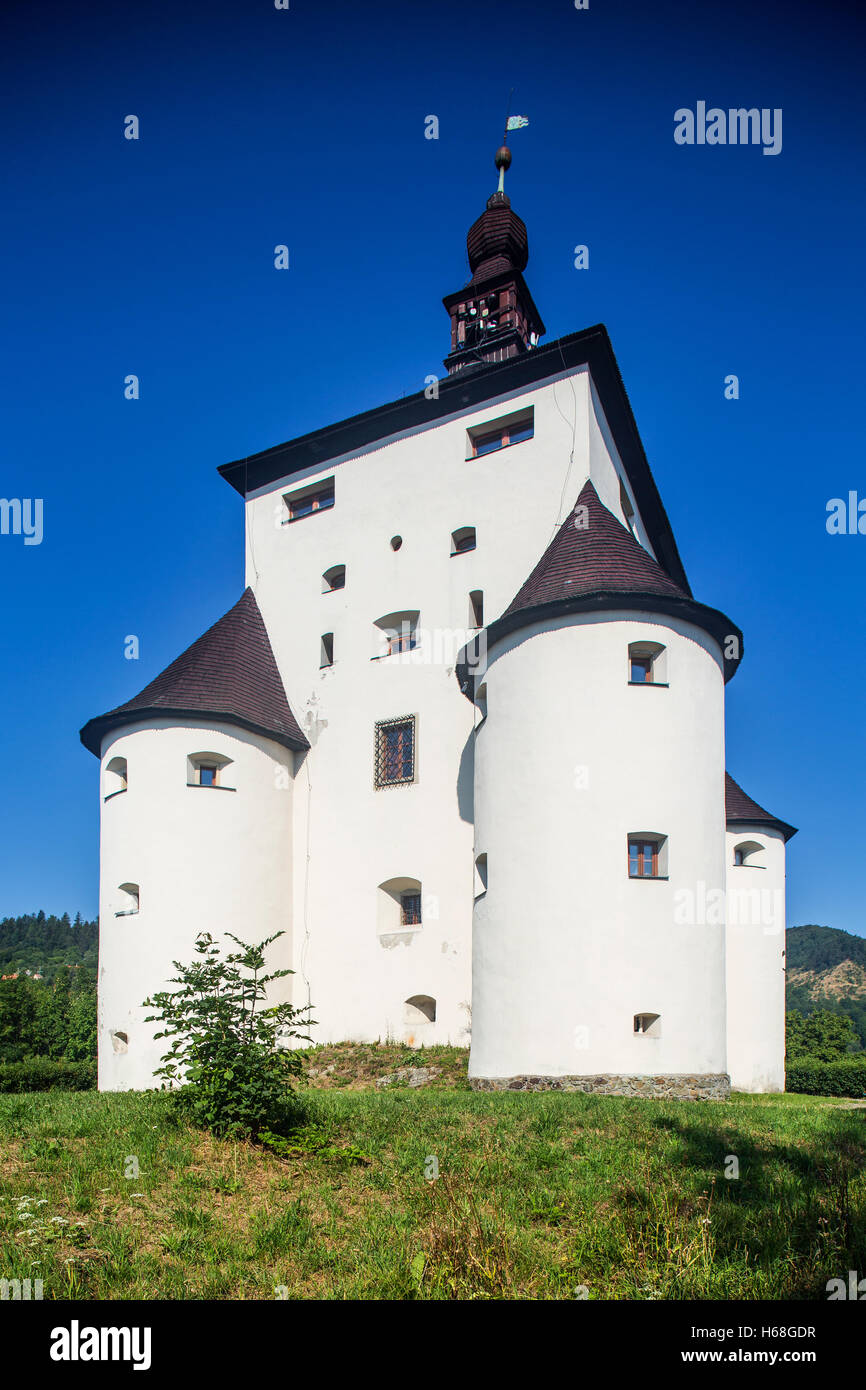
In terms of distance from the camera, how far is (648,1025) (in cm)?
1698

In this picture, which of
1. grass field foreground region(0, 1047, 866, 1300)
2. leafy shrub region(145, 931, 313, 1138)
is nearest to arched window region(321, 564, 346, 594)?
grass field foreground region(0, 1047, 866, 1300)

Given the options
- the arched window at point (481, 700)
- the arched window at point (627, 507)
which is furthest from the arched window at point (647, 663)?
the arched window at point (627, 507)

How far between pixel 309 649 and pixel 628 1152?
18.5m

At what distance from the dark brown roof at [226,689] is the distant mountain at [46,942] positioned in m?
98.0

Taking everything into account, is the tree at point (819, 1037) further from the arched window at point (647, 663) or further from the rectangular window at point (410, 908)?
the arched window at point (647, 663)

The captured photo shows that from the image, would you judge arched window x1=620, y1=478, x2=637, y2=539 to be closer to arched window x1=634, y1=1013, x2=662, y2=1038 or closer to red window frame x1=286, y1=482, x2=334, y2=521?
red window frame x1=286, y1=482, x2=334, y2=521

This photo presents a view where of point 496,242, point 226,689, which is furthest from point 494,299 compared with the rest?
point 226,689

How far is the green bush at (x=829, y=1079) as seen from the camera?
40.2m

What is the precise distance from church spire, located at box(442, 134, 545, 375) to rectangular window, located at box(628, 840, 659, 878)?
17304mm

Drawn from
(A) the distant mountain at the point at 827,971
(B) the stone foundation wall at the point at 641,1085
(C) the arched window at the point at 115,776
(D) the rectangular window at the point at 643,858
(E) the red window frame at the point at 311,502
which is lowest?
(A) the distant mountain at the point at 827,971

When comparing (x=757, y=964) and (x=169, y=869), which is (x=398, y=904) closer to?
(x=169, y=869)

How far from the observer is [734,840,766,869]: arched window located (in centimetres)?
2556

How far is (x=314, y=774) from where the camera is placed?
25594 millimetres

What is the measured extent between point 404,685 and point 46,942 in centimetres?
13394
